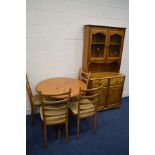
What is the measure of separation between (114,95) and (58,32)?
5.73 ft

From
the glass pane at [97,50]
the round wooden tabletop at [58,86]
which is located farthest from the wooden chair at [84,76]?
the glass pane at [97,50]

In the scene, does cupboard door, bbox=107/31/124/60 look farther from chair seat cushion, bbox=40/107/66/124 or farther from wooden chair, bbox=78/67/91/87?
chair seat cushion, bbox=40/107/66/124

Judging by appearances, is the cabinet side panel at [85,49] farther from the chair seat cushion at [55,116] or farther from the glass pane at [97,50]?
the chair seat cushion at [55,116]

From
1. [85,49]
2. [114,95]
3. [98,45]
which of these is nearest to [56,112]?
[85,49]

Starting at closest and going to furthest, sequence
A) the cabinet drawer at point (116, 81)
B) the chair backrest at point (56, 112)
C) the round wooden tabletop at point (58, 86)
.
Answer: the chair backrest at point (56, 112) < the round wooden tabletop at point (58, 86) < the cabinet drawer at point (116, 81)

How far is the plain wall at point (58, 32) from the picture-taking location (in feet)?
8.95

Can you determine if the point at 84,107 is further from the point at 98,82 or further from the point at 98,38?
the point at 98,38

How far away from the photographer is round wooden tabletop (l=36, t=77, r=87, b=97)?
2.35 m

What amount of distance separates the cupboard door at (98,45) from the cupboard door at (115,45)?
13cm

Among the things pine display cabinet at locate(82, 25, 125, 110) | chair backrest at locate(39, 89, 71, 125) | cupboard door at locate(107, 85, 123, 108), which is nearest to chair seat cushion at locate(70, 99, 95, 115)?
chair backrest at locate(39, 89, 71, 125)

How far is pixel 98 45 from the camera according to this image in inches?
126
